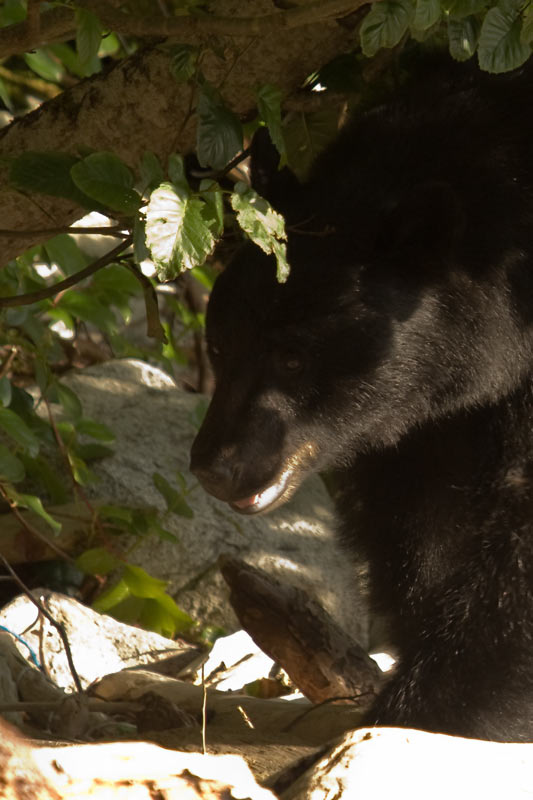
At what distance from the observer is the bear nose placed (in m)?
3.18

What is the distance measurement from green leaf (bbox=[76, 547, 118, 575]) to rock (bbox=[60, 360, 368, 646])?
29.6 inches

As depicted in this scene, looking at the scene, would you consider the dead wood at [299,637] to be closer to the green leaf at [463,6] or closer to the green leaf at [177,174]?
the green leaf at [177,174]

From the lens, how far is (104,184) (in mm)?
2570

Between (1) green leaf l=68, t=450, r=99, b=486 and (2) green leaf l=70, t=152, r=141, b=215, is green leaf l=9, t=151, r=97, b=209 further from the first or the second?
(1) green leaf l=68, t=450, r=99, b=486

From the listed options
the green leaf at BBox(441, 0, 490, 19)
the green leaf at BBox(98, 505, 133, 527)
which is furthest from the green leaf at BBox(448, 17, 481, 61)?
the green leaf at BBox(98, 505, 133, 527)

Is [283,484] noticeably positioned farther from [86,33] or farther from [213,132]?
[86,33]

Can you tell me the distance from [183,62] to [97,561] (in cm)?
232

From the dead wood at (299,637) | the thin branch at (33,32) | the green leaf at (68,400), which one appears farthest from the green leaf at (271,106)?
the green leaf at (68,400)

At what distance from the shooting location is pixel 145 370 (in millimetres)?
6867

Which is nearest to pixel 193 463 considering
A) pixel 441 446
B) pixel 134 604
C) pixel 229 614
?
pixel 441 446

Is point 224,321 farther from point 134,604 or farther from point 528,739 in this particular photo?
point 134,604

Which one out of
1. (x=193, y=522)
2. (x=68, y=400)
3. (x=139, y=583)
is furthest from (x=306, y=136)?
(x=193, y=522)

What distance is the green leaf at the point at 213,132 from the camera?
2.77 metres

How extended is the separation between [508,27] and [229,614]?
343 cm
